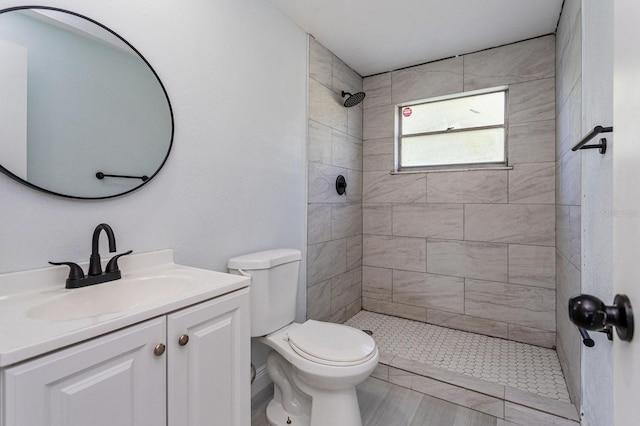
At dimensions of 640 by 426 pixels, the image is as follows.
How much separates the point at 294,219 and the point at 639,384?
6.21ft

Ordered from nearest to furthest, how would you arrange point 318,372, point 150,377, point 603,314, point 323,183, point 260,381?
point 603,314 < point 150,377 < point 318,372 < point 260,381 < point 323,183

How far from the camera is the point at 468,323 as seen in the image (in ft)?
8.61

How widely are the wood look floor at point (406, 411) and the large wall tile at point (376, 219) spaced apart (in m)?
1.43

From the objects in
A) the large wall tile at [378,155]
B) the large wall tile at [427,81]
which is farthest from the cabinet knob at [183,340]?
the large wall tile at [427,81]

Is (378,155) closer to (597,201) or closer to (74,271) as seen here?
(597,201)

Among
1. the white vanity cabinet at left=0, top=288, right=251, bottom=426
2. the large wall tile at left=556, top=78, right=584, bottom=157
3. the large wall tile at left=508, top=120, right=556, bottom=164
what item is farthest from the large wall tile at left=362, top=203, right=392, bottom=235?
the white vanity cabinet at left=0, top=288, right=251, bottom=426

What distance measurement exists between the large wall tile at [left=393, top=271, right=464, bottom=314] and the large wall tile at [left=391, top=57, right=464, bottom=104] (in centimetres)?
164

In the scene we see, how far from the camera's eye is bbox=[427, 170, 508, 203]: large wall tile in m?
2.49

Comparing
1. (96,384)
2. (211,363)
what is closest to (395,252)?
(211,363)

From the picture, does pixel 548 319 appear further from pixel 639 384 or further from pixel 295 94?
pixel 295 94

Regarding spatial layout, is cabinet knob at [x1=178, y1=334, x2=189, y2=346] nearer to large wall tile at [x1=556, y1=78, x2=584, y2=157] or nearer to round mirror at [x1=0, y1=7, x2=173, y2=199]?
round mirror at [x1=0, y1=7, x2=173, y2=199]

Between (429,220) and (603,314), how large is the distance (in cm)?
230

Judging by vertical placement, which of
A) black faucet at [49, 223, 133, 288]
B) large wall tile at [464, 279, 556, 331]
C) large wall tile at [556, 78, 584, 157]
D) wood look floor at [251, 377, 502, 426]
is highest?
large wall tile at [556, 78, 584, 157]

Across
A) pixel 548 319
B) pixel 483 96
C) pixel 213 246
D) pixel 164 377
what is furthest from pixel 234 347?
pixel 483 96
